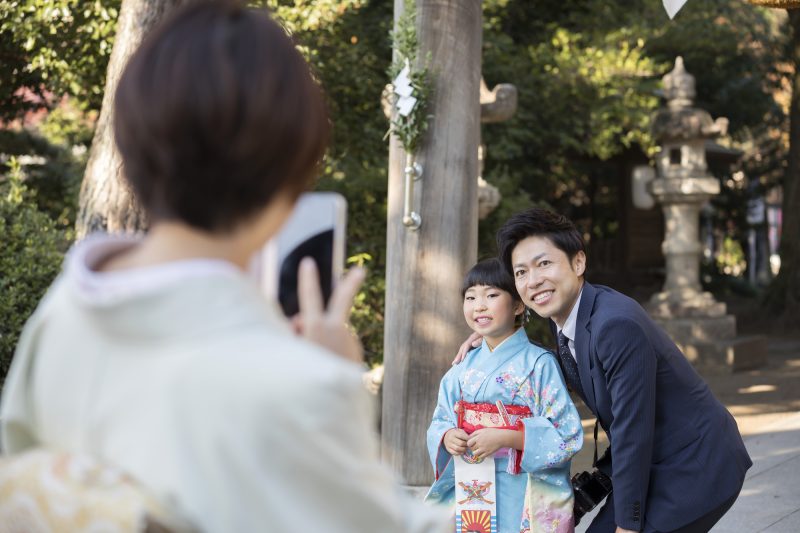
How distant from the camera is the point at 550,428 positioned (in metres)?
3.30

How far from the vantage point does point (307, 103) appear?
3.90ft

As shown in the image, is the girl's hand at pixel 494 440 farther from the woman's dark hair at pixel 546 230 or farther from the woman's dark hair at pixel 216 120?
the woman's dark hair at pixel 216 120

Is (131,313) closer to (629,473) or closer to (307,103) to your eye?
(307,103)

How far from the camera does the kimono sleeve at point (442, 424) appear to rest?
3.51 meters

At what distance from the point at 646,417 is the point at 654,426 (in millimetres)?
112

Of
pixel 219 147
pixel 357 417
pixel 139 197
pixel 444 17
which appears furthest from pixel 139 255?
pixel 444 17

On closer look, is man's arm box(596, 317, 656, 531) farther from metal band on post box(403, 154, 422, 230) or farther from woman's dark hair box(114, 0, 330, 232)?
metal band on post box(403, 154, 422, 230)

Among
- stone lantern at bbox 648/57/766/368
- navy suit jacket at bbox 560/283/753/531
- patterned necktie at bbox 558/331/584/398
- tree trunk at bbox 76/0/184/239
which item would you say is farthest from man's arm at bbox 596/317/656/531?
stone lantern at bbox 648/57/766/368

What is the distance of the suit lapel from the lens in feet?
9.87

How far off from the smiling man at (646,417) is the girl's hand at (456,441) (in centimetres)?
48

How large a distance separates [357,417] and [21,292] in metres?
5.32

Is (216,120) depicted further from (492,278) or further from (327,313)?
(492,278)

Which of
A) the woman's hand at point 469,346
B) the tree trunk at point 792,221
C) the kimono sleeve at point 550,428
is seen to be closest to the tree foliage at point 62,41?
the woman's hand at point 469,346

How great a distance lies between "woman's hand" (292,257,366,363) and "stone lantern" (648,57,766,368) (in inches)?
416
